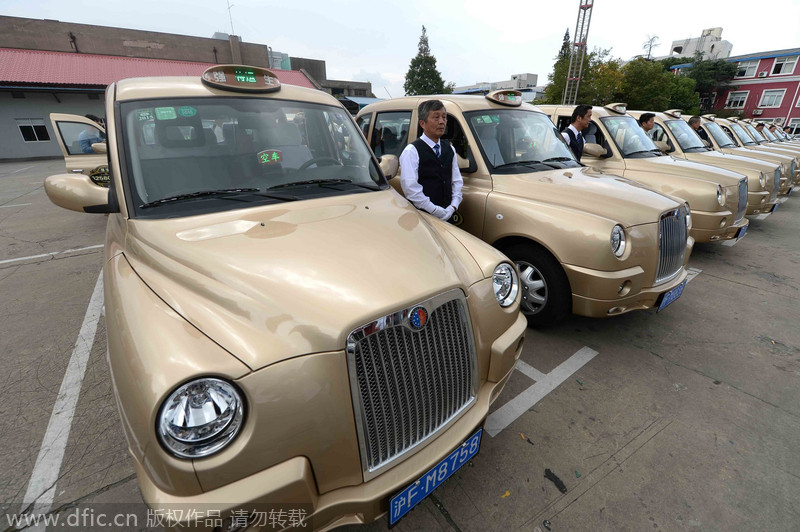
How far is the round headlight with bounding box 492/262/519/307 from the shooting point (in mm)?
2061

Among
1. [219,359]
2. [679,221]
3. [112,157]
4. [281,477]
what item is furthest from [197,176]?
[679,221]

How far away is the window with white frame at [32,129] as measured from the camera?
2158 cm

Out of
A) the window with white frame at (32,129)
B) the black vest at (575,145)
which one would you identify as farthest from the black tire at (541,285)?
the window with white frame at (32,129)

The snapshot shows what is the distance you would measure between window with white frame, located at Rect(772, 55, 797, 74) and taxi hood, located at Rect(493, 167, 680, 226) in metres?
61.8

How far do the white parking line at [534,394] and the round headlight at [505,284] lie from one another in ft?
3.30

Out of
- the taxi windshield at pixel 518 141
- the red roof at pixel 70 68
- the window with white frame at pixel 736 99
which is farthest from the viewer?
the window with white frame at pixel 736 99

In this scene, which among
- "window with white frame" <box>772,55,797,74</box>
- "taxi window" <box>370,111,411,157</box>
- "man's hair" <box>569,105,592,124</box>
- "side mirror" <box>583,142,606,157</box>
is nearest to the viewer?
"taxi window" <box>370,111,411,157</box>

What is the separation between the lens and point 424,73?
53.9 meters

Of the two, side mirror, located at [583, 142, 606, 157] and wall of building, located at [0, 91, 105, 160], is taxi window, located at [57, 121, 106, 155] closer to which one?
side mirror, located at [583, 142, 606, 157]

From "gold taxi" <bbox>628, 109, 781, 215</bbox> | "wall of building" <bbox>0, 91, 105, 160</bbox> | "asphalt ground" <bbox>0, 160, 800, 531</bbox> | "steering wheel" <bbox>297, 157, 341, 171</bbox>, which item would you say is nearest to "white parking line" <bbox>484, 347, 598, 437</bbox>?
"asphalt ground" <bbox>0, 160, 800, 531</bbox>

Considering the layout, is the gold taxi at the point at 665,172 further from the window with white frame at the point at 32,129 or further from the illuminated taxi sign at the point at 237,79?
the window with white frame at the point at 32,129

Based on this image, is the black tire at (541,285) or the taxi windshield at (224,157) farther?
the black tire at (541,285)

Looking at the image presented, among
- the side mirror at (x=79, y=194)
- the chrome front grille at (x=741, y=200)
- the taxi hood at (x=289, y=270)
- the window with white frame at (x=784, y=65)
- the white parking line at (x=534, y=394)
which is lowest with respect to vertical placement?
the white parking line at (x=534, y=394)

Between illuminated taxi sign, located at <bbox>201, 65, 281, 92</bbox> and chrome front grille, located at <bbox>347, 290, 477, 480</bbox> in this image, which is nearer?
chrome front grille, located at <bbox>347, 290, 477, 480</bbox>
